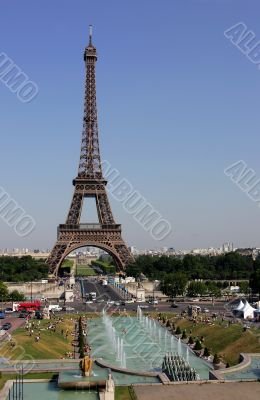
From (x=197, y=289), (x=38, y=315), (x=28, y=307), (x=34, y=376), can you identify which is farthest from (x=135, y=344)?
(x=197, y=289)

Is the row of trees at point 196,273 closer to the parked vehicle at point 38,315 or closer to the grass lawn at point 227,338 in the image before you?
the parked vehicle at point 38,315

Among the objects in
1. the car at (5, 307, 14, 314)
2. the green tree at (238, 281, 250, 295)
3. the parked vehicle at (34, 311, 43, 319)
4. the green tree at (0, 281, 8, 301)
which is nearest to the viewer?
the parked vehicle at (34, 311, 43, 319)

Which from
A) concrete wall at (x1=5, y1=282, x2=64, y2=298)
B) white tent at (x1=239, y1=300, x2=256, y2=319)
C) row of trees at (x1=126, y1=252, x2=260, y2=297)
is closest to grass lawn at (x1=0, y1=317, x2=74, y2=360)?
white tent at (x1=239, y1=300, x2=256, y2=319)

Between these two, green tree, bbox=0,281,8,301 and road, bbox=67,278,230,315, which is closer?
road, bbox=67,278,230,315

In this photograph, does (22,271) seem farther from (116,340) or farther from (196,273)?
(116,340)

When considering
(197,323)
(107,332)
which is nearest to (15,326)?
(107,332)

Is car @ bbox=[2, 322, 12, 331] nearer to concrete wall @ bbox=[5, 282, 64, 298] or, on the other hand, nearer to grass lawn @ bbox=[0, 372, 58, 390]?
grass lawn @ bbox=[0, 372, 58, 390]

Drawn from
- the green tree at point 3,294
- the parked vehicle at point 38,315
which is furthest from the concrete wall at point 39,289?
the parked vehicle at point 38,315
